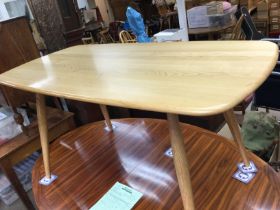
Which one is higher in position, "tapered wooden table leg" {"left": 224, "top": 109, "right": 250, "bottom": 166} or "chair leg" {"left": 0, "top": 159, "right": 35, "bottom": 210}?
"tapered wooden table leg" {"left": 224, "top": 109, "right": 250, "bottom": 166}

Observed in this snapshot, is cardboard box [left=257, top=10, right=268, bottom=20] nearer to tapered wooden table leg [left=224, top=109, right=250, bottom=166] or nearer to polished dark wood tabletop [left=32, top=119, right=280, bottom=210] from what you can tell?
polished dark wood tabletop [left=32, top=119, right=280, bottom=210]

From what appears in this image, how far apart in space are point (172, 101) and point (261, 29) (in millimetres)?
4098

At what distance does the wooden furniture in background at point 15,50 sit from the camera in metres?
1.42

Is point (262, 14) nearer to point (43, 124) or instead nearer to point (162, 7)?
point (162, 7)

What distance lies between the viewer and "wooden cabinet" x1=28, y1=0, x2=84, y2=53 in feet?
5.60

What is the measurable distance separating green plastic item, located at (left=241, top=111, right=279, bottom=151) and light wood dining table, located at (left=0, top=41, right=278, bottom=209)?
2.04 ft

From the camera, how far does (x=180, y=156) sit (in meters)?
0.64

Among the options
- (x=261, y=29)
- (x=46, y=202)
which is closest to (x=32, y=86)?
(x=46, y=202)

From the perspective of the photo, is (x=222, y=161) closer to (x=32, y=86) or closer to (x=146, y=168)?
(x=146, y=168)

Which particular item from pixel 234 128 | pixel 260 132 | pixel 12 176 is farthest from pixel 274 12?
pixel 12 176

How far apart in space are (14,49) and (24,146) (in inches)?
21.4

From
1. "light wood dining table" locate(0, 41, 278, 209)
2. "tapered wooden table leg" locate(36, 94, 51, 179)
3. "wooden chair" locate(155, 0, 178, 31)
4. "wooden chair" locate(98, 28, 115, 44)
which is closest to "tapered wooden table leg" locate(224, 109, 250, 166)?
"light wood dining table" locate(0, 41, 278, 209)

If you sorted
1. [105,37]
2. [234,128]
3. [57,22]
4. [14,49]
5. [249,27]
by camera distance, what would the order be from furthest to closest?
[105,37] < [249,27] < [57,22] < [14,49] < [234,128]

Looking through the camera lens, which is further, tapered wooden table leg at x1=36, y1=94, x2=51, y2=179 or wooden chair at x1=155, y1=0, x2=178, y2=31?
wooden chair at x1=155, y1=0, x2=178, y2=31
